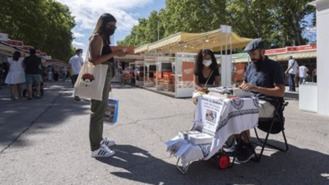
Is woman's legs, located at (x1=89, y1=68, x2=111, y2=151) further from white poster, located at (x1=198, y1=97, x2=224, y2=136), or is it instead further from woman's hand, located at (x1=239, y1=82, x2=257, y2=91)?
woman's hand, located at (x1=239, y1=82, x2=257, y2=91)

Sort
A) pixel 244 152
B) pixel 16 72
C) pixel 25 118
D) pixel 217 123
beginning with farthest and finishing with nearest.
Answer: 1. pixel 16 72
2. pixel 25 118
3. pixel 244 152
4. pixel 217 123

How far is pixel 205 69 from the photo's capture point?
6.16 metres

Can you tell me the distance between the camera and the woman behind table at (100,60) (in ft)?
17.0

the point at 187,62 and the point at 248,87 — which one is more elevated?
the point at 187,62

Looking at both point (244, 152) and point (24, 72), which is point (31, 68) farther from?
point (244, 152)

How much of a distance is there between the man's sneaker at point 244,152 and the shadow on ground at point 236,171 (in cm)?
9

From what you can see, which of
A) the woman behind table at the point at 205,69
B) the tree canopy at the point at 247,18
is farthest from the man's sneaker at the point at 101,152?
the tree canopy at the point at 247,18

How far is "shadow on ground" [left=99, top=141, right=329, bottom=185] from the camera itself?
443 centimetres

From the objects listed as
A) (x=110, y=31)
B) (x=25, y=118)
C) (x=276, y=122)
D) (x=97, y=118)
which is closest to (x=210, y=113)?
(x=276, y=122)

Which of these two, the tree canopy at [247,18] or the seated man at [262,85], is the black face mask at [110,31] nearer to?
the seated man at [262,85]

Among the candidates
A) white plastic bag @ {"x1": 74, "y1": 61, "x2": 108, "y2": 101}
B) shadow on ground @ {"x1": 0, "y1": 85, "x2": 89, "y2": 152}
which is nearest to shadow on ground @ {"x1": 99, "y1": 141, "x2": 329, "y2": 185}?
white plastic bag @ {"x1": 74, "y1": 61, "x2": 108, "y2": 101}

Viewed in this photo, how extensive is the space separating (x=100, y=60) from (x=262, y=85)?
2269 millimetres

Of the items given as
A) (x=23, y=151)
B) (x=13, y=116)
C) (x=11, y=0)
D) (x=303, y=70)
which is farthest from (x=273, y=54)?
(x=23, y=151)

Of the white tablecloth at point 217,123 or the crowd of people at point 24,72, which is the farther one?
the crowd of people at point 24,72
